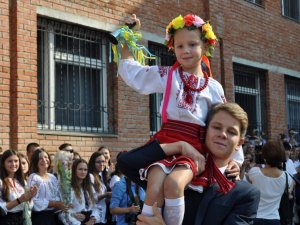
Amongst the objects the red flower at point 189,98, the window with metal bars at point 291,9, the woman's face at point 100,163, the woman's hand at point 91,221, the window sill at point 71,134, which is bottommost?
the woman's hand at point 91,221

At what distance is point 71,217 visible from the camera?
7.71 metres

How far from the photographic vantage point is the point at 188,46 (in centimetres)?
386

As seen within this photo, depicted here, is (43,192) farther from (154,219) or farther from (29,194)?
(154,219)

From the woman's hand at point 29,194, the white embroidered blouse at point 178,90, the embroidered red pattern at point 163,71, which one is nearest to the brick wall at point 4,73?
the woman's hand at point 29,194

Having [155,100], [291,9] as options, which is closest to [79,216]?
[155,100]

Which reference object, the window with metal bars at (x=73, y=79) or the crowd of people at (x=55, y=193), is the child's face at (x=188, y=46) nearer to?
the crowd of people at (x=55, y=193)

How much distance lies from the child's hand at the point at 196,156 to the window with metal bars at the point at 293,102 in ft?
44.1

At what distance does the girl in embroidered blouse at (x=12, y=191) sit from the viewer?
23.0ft

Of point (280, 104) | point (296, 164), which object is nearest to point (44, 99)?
point (296, 164)

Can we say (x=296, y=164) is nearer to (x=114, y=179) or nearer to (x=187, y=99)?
(x=114, y=179)

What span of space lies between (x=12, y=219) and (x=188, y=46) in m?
4.13

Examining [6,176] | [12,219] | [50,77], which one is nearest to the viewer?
[12,219]

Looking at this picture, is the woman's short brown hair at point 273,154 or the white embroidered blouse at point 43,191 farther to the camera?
the white embroidered blouse at point 43,191

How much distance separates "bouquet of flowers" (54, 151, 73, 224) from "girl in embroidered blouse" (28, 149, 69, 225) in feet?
0.31
